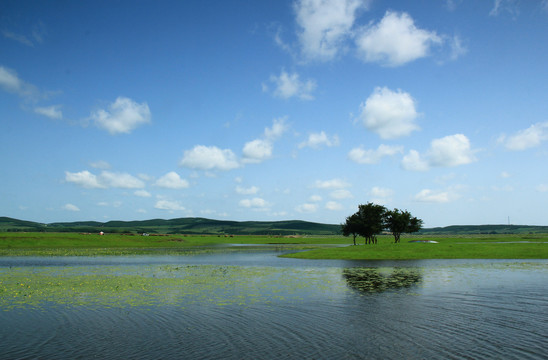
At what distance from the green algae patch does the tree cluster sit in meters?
66.2

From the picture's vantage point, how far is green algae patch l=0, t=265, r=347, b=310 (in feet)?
94.3

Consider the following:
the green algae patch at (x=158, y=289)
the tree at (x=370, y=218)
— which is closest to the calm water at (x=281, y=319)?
the green algae patch at (x=158, y=289)

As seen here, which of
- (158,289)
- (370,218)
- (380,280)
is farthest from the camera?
(370,218)

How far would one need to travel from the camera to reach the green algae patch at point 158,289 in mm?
28734

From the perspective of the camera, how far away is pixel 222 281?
39.7 m

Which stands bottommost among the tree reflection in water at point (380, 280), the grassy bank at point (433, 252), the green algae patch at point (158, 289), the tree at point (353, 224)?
the green algae patch at point (158, 289)

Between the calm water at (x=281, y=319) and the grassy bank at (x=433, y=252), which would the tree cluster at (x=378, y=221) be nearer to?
the grassy bank at (x=433, y=252)

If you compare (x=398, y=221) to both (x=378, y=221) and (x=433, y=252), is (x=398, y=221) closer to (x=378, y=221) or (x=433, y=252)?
(x=378, y=221)

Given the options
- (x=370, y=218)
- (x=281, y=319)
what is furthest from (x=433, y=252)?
(x=281, y=319)

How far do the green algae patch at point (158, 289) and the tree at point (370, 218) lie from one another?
65806 mm

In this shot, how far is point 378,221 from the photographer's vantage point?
10894 centimetres

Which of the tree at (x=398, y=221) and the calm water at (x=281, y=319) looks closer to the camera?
the calm water at (x=281, y=319)

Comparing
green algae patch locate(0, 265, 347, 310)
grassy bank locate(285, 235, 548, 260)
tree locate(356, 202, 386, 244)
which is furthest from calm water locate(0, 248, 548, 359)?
tree locate(356, 202, 386, 244)

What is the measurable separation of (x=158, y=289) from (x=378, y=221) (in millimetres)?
84714
